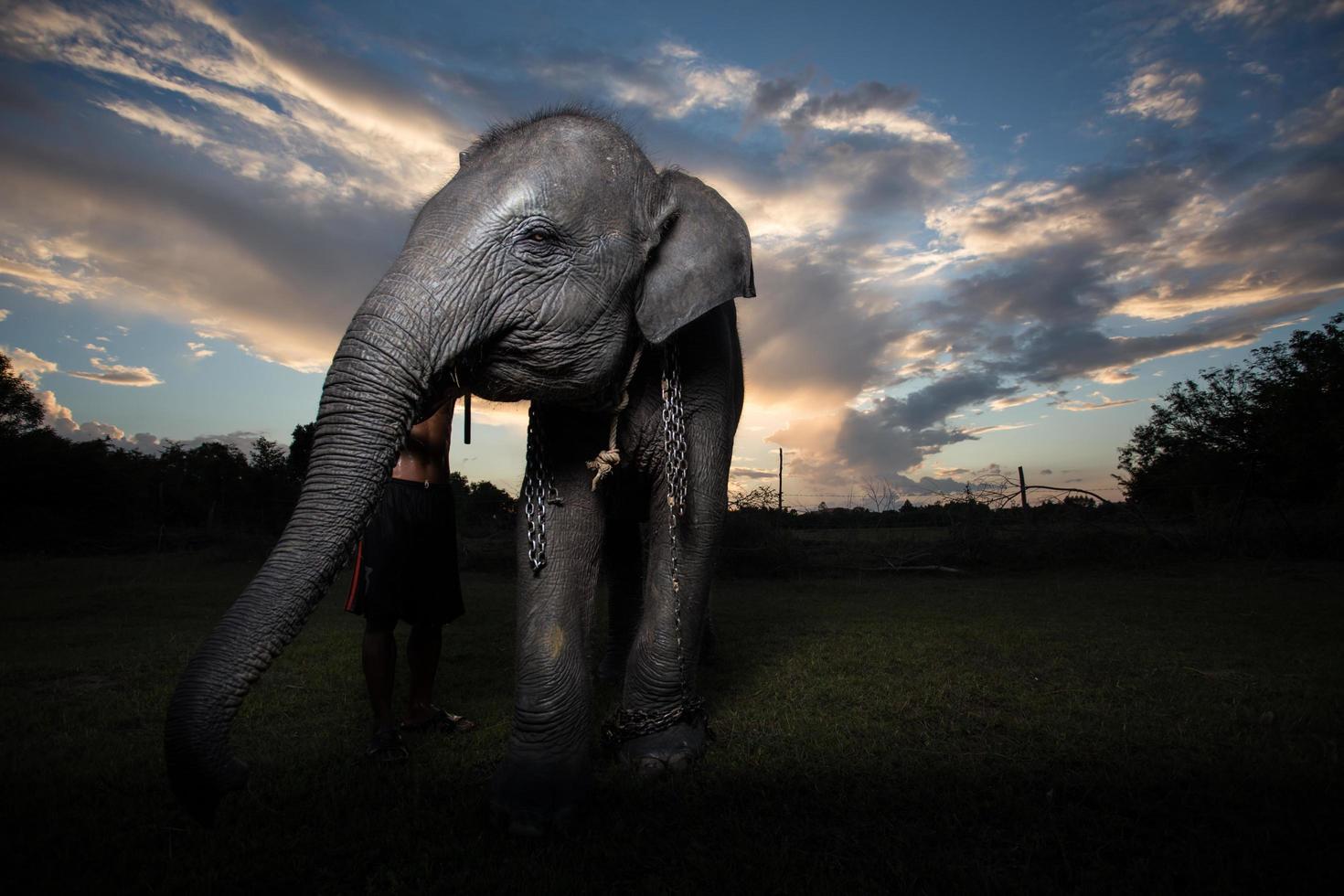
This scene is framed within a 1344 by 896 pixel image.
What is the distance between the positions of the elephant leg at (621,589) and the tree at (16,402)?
41.5m

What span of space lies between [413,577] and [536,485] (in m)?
1.14

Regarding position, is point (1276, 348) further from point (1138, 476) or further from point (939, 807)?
point (939, 807)

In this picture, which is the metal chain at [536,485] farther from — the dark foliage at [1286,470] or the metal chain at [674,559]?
the dark foliage at [1286,470]

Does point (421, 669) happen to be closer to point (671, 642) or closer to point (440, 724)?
point (440, 724)

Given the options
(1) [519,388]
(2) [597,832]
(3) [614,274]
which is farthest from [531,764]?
(3) [614,274]

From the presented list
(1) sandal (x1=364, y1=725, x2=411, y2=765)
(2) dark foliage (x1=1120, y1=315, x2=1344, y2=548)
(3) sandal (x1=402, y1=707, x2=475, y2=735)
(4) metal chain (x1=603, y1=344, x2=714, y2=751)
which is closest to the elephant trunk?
(4) metal chain (x1=603, y1=344, x2=714, y2=751)

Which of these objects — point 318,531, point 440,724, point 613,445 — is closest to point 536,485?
point 613,445

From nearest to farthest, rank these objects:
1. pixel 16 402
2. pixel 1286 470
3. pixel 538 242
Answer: pixel 538 242, pixel 1286 470, pixel 16 402

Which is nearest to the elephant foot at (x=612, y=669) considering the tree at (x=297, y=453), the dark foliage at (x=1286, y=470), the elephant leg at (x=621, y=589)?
the elephant leg at (x=621, y=589)

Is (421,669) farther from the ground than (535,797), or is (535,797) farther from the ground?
(421,669)

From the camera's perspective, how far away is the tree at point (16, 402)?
3603 cm

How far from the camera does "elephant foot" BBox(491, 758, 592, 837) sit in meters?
2.87

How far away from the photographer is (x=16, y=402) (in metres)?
36.8

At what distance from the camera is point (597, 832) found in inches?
112
